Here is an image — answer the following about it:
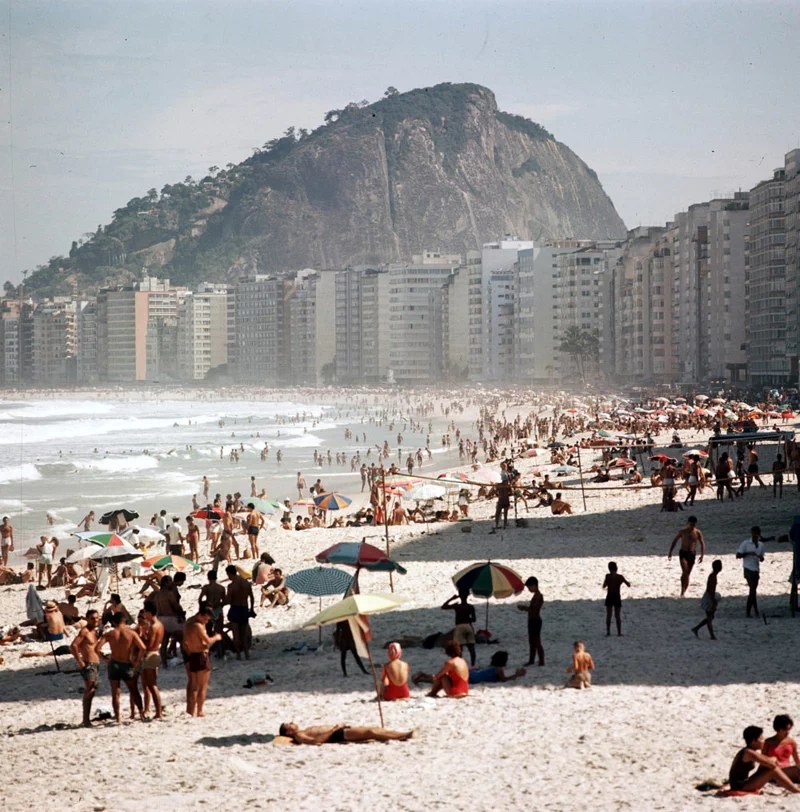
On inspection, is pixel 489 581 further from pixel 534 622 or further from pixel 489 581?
pixel 534 622

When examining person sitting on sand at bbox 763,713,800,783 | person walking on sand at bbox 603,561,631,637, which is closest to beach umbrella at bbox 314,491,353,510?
person walking on sand at bbox 603,561,631,637

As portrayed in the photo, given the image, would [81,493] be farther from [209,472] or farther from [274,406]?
[274,406]

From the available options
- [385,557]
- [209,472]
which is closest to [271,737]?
[385,557]

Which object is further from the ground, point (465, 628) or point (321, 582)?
point (321, 582)

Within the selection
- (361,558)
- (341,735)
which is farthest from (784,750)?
(361,558)

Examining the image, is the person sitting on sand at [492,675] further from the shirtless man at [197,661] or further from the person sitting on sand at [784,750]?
the person sitting on sand at [784,750]

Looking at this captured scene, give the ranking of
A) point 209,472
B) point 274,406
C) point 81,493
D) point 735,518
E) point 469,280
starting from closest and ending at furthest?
point 735,518, point 81,493, point 209,472, point 274,406, point 469,280

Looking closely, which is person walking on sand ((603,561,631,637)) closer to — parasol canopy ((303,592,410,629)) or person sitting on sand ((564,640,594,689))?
person sitting on sand ((564,640,594,689))
